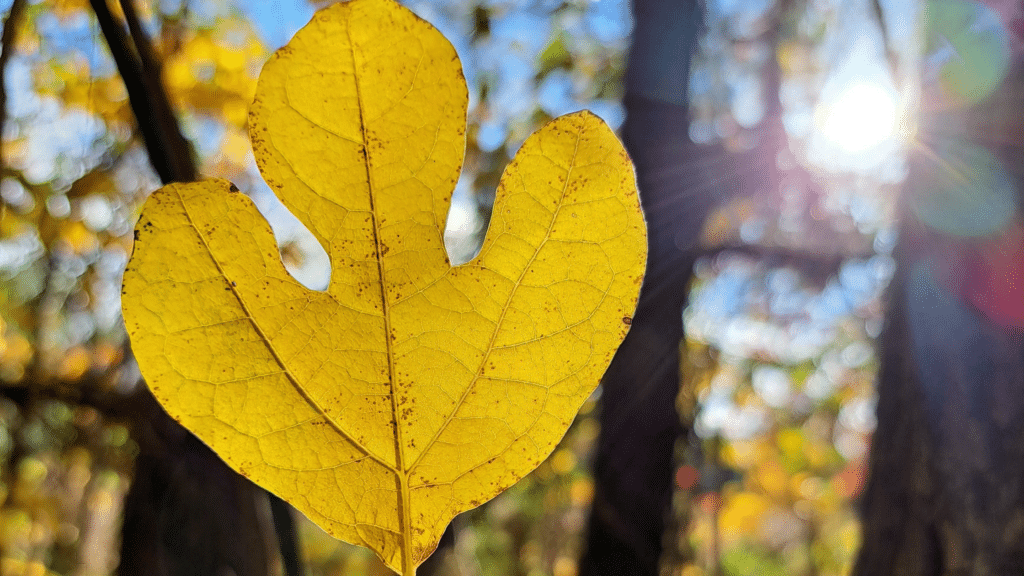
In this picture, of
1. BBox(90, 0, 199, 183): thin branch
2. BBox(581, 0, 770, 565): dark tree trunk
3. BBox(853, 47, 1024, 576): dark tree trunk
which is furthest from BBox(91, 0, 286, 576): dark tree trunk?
BBox(853, 47, 1024, 576): dark tree trunk

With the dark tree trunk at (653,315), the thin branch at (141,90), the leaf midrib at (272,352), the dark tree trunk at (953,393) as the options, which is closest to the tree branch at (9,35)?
the thin branch at (141,90)

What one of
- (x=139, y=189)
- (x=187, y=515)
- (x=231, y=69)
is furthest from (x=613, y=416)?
(x=231, y=69)

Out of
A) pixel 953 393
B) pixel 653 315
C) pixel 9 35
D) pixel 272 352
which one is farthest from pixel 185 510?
pixel 953 393

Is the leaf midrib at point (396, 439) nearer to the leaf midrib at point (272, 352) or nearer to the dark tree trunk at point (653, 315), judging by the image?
the leaf midrib at point (272, 352)

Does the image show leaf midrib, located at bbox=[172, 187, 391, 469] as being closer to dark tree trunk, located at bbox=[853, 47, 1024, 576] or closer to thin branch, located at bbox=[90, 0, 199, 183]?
thin branch, located at bbox=[90, 0, 199, 183]

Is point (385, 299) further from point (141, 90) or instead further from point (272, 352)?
point (141, 90)
